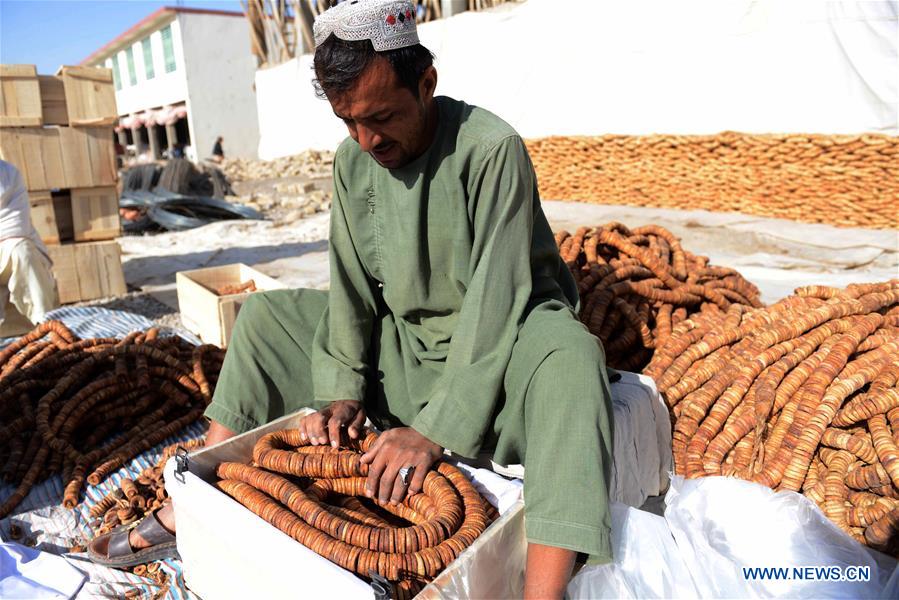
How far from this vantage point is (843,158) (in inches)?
247

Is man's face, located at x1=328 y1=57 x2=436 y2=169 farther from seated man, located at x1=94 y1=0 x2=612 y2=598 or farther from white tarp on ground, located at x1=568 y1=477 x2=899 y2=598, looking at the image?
white tarp on ground, located at x1=568 y1=477 x2=899 y2=598

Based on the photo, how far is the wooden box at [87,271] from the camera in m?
5.35

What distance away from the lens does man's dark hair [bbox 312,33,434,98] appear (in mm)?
1445

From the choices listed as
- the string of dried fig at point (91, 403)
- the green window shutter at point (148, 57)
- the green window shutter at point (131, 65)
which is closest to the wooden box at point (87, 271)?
the string of dried fig at point (91, 403)

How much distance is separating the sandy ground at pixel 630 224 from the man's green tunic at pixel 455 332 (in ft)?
10.8

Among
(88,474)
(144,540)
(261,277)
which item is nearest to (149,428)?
(88,474)

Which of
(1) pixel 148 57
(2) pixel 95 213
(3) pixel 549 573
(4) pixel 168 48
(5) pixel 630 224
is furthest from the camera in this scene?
(1) pixel 148 57

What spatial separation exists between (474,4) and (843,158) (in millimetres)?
6923

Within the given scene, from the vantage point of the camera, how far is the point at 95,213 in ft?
17.9

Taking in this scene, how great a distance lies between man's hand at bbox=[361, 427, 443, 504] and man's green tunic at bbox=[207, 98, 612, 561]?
38mm

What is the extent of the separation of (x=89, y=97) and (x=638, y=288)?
15.8ft

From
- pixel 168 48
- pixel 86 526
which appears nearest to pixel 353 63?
pixel 86 526

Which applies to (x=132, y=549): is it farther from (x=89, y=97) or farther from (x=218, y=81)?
(x=218, y=81)

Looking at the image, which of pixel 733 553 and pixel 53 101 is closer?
pixel 733 553
